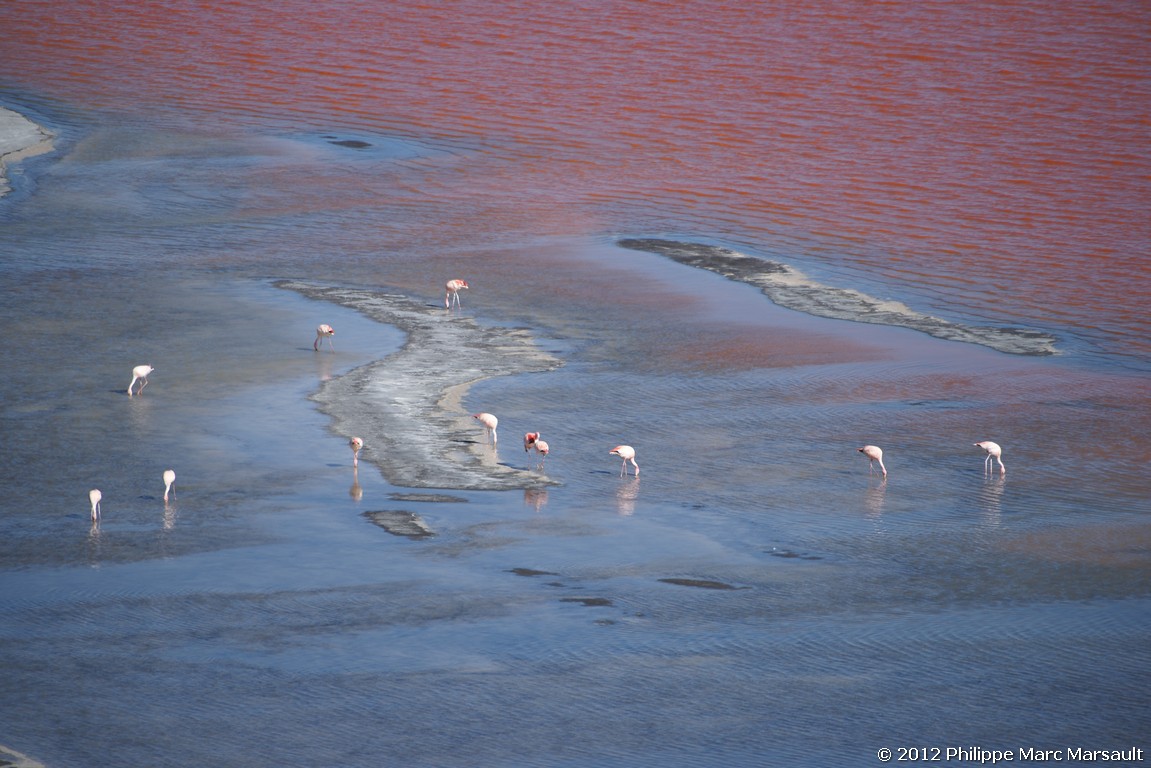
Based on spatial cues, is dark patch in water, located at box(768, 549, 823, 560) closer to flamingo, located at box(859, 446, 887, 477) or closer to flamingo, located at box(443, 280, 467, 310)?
flamingo, located at box(859, 446, 887, 477)

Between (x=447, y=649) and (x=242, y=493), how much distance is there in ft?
11.4

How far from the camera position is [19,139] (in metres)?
28.8

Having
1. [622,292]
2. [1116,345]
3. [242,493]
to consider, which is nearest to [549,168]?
[622,292]

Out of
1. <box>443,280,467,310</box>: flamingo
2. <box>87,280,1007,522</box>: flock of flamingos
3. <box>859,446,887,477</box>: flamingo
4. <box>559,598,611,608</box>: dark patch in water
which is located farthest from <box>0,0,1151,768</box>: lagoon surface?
<box>443,280,467,310</box>: flamingo

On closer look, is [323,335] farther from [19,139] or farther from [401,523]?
[19,139]

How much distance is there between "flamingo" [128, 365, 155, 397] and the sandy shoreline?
12637mm

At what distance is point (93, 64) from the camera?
122ft

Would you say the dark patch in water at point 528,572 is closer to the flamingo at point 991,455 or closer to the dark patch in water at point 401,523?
the dark patch in water at point 401,523

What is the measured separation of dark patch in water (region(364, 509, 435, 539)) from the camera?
11281 mm

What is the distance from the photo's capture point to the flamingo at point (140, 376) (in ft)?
47.9

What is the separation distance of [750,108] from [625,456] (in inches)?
911

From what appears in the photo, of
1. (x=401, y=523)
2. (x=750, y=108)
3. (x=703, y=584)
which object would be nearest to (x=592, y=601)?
(x=703, y=584)

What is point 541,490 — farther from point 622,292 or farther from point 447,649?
point 622,292

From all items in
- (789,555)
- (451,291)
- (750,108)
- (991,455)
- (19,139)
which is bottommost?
(789,555)
